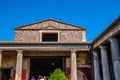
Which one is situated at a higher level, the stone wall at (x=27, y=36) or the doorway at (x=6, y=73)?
the stone wall at (x=27, y=36)

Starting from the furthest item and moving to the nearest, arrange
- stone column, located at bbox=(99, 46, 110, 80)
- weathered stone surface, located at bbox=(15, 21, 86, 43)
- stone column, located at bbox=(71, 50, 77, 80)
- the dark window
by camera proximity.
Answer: the dark window → weathered stone surface, located at bbox=(15, 21, 86, 43) → stone column, located at bbox=(71, 50, 77, 80) → stone column, located at bbox=(99, 46, 110, 80)

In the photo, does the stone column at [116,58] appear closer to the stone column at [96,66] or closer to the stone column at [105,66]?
the stone column at [105,66]

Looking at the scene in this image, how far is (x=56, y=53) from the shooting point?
1709cm

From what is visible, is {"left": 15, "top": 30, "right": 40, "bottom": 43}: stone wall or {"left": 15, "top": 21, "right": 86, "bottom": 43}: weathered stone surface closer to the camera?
{"left": 15, "top": 30, "right": 40, "bottom": 43}: stone wall

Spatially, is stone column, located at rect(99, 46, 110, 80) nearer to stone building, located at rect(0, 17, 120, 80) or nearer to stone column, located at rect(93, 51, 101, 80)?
stone building, located at rect(0, 17, 120, 80)

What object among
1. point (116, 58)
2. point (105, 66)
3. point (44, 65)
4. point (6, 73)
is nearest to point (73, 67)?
point (105, 66)

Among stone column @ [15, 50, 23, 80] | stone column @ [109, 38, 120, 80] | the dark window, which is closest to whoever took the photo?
stone column @ [109, 38, 120, 80]

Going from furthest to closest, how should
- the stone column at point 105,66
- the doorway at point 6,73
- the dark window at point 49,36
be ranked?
the dark window at point 49,36
the doorway at point 6,73
the stone column at point 105,66

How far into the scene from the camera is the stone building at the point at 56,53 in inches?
593

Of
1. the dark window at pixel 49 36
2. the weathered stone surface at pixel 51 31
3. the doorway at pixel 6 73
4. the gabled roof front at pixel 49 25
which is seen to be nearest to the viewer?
the doorway at pixel 6 73

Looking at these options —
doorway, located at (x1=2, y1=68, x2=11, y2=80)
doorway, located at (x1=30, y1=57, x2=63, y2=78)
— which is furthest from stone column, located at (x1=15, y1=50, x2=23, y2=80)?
doorway, located at (x1=30, y1=57, x2=63, y2=78)

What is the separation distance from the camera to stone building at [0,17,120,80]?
1506 centimetres

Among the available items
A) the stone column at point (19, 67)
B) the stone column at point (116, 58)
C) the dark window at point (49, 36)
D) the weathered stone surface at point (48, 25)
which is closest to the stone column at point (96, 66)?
the stone column at point (116, 58)

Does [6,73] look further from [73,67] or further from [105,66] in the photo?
[105,66]
